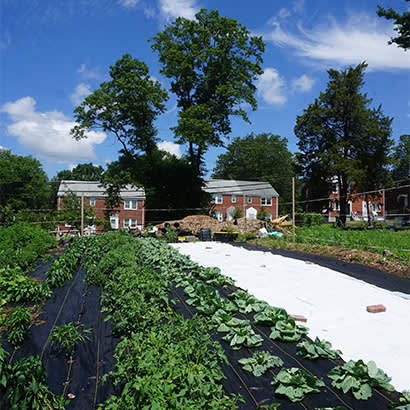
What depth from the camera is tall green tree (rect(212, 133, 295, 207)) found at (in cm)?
4922

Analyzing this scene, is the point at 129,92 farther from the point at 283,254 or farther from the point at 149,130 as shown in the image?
the point at 283,254

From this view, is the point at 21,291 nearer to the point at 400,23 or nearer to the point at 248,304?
the point at 248,304

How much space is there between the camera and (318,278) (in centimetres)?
719

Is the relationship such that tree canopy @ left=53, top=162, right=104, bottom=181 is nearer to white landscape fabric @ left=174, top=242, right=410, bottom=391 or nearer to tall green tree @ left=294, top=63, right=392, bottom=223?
tall green tree @ left=294, top=63, right=392, bottom=223

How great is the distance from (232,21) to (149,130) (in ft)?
32.6

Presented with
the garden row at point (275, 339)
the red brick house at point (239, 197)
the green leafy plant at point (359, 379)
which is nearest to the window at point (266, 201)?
the red brick house at point (239, 197)

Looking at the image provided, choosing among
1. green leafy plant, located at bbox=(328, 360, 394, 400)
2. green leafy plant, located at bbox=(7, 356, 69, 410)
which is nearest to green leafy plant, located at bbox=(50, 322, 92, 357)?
green leafy plant, located at bbox=(7, 356, 69, 410)

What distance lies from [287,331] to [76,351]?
7.98 feet

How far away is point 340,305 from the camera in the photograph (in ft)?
17.5

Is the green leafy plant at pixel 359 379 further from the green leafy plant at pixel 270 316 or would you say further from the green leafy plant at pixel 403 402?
the green leafy plant at pixel 270 316

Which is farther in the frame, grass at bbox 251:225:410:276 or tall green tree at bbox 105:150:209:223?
tall green tree at bbox 105:150:209:223

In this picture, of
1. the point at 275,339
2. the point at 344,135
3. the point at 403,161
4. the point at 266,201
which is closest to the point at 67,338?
the point at 275,339

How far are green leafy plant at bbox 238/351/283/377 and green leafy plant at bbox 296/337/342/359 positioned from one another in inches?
11.6

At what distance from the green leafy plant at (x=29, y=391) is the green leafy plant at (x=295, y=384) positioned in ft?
5.91
